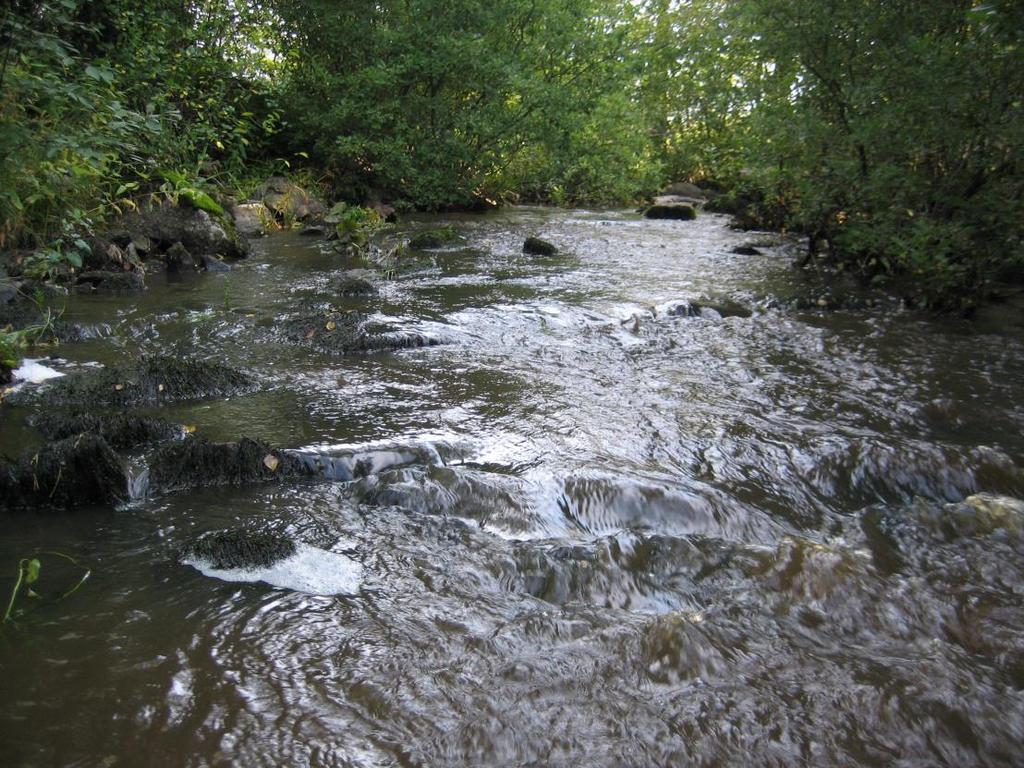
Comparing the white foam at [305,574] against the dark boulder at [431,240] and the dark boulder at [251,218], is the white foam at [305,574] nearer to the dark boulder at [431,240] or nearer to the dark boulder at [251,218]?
the dark boulder at [431,240]

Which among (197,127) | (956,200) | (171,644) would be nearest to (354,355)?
(171,644)

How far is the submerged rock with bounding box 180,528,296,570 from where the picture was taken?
9.38 ft

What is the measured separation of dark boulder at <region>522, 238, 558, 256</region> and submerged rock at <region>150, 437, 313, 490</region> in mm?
7734

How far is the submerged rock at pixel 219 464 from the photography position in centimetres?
351

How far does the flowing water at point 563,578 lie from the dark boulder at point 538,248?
17.5 feet

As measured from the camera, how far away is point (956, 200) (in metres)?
6.59

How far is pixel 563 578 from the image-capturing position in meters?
2.91

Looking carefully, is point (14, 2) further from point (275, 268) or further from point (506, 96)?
point (506, 96)

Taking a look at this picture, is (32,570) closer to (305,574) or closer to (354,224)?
(305,574)

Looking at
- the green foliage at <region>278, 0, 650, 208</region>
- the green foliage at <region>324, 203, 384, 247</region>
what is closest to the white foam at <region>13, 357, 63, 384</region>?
the green foliage at <region>324, 203, 384, 247</region>

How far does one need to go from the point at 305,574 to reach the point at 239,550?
0.29 meters

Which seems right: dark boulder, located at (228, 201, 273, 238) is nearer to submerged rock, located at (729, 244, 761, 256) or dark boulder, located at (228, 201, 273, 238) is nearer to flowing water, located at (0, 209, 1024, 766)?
flowing water, located at (0, 209, 1024, 766)

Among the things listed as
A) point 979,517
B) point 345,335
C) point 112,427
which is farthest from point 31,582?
point 979,517

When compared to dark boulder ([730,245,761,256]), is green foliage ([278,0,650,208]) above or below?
above
